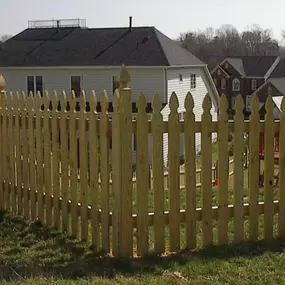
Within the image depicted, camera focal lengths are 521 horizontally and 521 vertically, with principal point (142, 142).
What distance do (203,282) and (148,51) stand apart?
1011 inches

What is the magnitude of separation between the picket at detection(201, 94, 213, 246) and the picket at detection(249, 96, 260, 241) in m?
0.45

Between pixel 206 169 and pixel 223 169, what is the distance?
0.19 meters

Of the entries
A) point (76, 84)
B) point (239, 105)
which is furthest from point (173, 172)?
point (76, 84)

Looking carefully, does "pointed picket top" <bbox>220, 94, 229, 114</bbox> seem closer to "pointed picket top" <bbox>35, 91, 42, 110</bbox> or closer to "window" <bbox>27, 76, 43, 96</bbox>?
"pointed picket top" <bbox>35, 91, 42, 110</bbox>

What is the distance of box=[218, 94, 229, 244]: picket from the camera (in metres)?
5.19

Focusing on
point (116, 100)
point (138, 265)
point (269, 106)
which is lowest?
point (138, 265)

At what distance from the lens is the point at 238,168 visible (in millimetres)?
5293

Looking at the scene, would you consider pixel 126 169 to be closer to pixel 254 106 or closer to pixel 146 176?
pixel 146 176

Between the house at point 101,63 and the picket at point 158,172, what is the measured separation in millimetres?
22969

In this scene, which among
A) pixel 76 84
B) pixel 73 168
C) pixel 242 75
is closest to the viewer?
pixel 73 168

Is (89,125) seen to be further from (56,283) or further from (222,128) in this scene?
(56,283)

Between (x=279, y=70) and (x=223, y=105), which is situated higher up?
(x=279, y=70)

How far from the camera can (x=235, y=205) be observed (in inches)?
210

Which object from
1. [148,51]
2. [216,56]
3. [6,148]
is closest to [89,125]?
[6,148]
